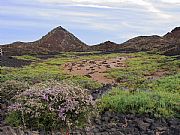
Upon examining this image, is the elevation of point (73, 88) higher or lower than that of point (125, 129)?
higher

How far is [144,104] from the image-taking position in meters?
11.5

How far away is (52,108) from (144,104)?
4540mm

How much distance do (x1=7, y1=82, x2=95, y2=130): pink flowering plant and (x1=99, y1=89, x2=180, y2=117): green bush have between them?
3.69 metres

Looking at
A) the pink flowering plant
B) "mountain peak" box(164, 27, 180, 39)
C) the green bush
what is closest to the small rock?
the green bush

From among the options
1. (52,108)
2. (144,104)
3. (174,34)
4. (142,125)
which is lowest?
(142,125)

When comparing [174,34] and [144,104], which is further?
[174,34]

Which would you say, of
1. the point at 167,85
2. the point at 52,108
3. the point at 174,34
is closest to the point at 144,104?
the point at 167,85

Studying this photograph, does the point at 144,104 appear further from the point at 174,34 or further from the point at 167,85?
the point at 174,34

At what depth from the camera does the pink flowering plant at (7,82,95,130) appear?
290 inches

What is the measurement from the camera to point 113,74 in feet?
72.7

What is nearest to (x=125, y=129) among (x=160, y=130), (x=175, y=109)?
(x=160, y=130)

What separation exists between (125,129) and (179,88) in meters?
5.01

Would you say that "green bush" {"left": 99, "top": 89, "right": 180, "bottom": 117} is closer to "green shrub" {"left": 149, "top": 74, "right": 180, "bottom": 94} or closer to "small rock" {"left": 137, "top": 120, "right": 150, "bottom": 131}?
"small rock" {"left": 137, "top": 120, "right": 150, "bottom": 131}

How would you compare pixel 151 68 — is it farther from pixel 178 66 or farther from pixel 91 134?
pixel 91 134
